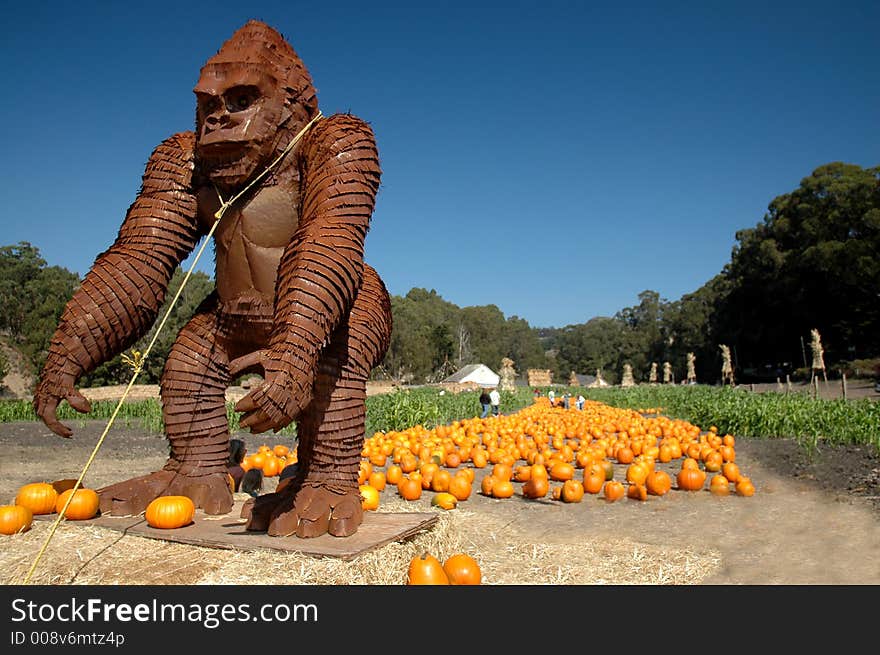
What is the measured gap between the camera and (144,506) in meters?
3.35

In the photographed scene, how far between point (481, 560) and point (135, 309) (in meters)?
2.62

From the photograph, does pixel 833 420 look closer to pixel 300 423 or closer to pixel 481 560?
pixel 481 560

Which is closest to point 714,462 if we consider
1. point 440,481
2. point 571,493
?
point 571,493

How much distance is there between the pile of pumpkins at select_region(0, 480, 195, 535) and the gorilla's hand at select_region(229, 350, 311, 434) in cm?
95

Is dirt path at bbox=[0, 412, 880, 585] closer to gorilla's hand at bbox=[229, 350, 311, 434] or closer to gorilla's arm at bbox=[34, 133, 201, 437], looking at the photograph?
gorilla's hand at bbox=[229, 350, 311, 434]

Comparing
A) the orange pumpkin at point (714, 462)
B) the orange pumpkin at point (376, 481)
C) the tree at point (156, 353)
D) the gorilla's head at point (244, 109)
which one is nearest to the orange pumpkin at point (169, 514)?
the gorilla's head at point (244, 109)

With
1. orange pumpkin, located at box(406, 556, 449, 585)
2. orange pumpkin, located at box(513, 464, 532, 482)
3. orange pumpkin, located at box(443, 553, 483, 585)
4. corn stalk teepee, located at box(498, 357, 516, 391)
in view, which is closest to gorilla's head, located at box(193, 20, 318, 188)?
orange pumpkin, located at box(406, 556, 449, 585)

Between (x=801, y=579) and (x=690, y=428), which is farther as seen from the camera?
(x=690, y=428)

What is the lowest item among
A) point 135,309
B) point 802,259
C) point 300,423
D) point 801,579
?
point 801,579

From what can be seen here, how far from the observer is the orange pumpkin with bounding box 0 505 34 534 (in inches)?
114

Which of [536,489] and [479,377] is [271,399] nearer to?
[536,489]

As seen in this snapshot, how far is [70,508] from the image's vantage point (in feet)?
10.2

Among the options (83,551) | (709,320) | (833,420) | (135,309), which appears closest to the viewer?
(83,551)
